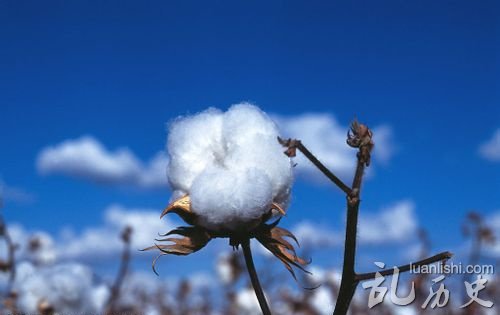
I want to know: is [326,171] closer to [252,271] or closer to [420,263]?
[420,263]

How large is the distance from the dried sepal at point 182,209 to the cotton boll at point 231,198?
17mm

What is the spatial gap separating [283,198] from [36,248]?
6294 mm

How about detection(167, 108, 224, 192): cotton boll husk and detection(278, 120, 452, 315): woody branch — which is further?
detection(167, 108, 224, 192): cotton boll husk

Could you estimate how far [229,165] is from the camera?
1.36 m

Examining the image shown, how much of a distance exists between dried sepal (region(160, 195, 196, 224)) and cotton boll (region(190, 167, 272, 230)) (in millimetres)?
17

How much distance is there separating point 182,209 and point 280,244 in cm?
19

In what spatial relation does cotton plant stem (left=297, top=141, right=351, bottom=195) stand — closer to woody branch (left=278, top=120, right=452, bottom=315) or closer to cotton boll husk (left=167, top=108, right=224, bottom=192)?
woody branch (left=278, top=120, right=452, bottom=315)

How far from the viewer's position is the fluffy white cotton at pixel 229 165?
128 centimetres

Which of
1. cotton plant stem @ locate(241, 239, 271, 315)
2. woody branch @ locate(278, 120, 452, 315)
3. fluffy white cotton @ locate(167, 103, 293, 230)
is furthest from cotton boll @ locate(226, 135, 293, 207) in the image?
woody branch @ locate(278, 120, 452, 315)

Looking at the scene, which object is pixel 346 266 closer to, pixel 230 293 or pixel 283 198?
pixel 283 198

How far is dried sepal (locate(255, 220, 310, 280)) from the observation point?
1301mm

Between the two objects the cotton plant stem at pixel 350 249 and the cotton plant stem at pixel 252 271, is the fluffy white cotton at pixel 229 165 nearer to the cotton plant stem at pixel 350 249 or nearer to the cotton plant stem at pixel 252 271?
the cotton plant stem at pixel 252 271

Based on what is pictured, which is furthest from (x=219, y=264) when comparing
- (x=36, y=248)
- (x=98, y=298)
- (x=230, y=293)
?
(x=98, y=298)

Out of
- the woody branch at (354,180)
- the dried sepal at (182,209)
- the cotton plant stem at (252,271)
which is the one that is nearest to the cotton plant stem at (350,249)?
the woody branch at (354,180)
